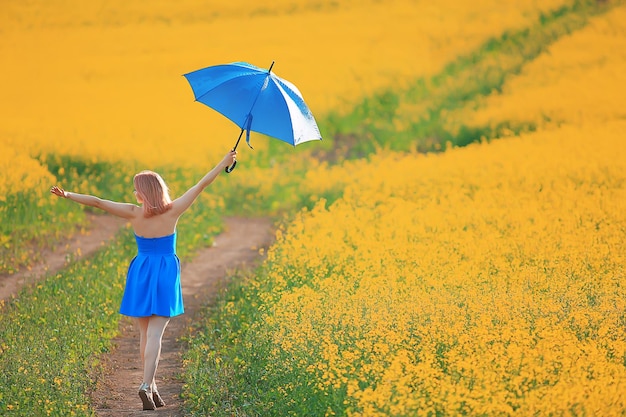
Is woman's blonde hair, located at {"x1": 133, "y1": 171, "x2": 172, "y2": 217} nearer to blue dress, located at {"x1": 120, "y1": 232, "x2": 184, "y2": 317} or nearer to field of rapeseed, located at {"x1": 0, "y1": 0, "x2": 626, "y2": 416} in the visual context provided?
blue dress, located at {"x1": 120, "y1": 232, "x2": 184, "y2": 317}

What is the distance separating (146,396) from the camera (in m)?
7.09

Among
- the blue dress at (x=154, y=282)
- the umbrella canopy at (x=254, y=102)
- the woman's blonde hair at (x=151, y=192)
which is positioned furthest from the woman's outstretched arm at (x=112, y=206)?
the umbrella canopy at (x=254, y=102)

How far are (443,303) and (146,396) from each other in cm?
Answer: 263

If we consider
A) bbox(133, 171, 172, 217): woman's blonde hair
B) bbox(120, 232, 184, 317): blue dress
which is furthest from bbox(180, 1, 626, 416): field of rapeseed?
bbox(133, 171, 172, 217): woman's blonde hair

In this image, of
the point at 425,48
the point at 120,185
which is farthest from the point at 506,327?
the point at 425,48

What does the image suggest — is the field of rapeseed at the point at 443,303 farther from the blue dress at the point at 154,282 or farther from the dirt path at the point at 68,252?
the dirt path at the point at 68,252

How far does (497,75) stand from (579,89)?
13.2 ft

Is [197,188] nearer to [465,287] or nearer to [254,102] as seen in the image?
[254,102]

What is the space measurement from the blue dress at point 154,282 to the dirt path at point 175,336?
82 cm

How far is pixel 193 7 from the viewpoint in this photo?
2956cm

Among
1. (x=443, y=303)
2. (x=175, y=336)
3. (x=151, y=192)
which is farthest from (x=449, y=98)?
(x=151, y=192)

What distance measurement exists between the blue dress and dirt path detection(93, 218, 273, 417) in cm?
82

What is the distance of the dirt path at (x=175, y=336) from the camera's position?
24.6 ft

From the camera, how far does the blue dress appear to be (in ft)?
23.5
